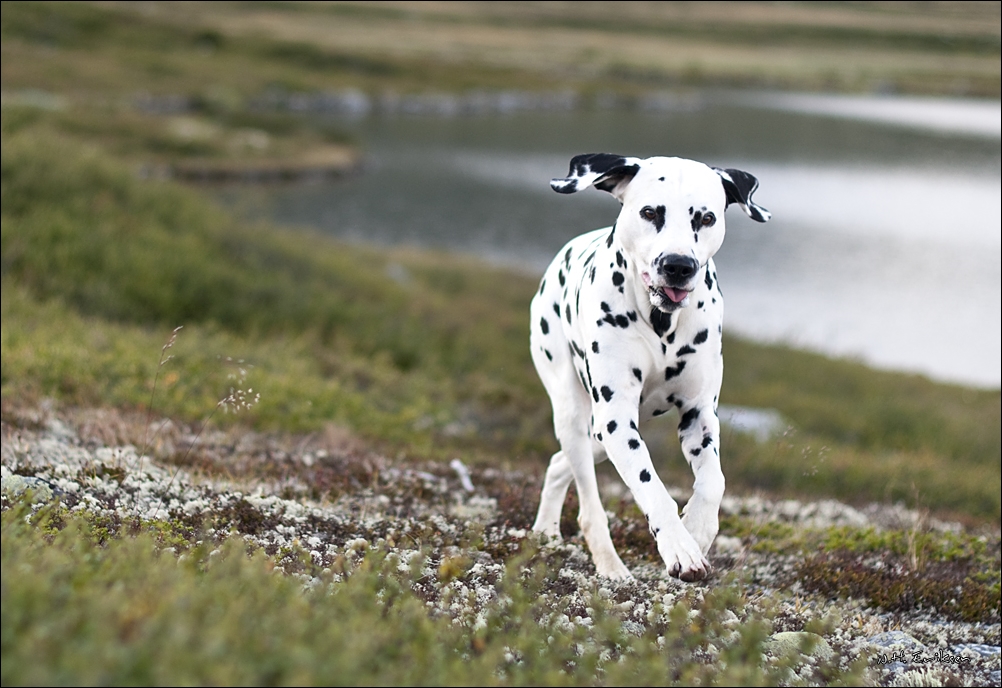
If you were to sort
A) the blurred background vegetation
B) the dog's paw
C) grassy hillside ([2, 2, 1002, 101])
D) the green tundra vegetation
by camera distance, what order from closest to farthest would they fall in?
the green tundra vegetation
the dog's paw
the blurred background vegetation
grassy hillside ([2, 2, 1002, 101])

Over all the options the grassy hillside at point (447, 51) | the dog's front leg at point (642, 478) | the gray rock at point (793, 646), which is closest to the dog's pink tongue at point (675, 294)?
the dog's front leg at point (642, 478)

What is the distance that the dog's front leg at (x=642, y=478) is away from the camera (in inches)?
215

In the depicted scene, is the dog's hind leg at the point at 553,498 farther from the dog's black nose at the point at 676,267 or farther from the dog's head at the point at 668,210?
the dog's black nose at the point at 676,267

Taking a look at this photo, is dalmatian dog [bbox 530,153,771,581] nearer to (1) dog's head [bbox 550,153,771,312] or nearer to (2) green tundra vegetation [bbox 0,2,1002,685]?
(1) dog's head [bbox 550,153,771,312]

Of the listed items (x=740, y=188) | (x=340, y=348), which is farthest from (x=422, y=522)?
(x=340, y=348)

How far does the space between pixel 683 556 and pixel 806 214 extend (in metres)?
45.9

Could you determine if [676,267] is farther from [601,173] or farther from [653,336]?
[601,173]

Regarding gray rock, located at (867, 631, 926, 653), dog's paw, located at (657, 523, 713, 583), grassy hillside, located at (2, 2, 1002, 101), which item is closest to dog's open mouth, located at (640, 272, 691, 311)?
dog's paw, located at (657, 523, 713, 583)

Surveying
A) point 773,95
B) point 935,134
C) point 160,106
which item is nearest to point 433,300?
point 935,134

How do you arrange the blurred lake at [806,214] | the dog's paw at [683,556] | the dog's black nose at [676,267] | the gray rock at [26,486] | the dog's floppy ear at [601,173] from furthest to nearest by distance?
the blurred lake at [806,214], the gray rock at [26,486], the dog's floppy ear at [601,173], the dog's black nose at [676,267], the dog's paw at [683,556]

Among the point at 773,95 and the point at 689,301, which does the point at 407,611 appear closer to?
the point at 689,301

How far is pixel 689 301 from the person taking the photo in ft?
20.6

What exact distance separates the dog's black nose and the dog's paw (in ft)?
4.68

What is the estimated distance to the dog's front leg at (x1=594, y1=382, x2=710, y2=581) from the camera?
17.9 ft
